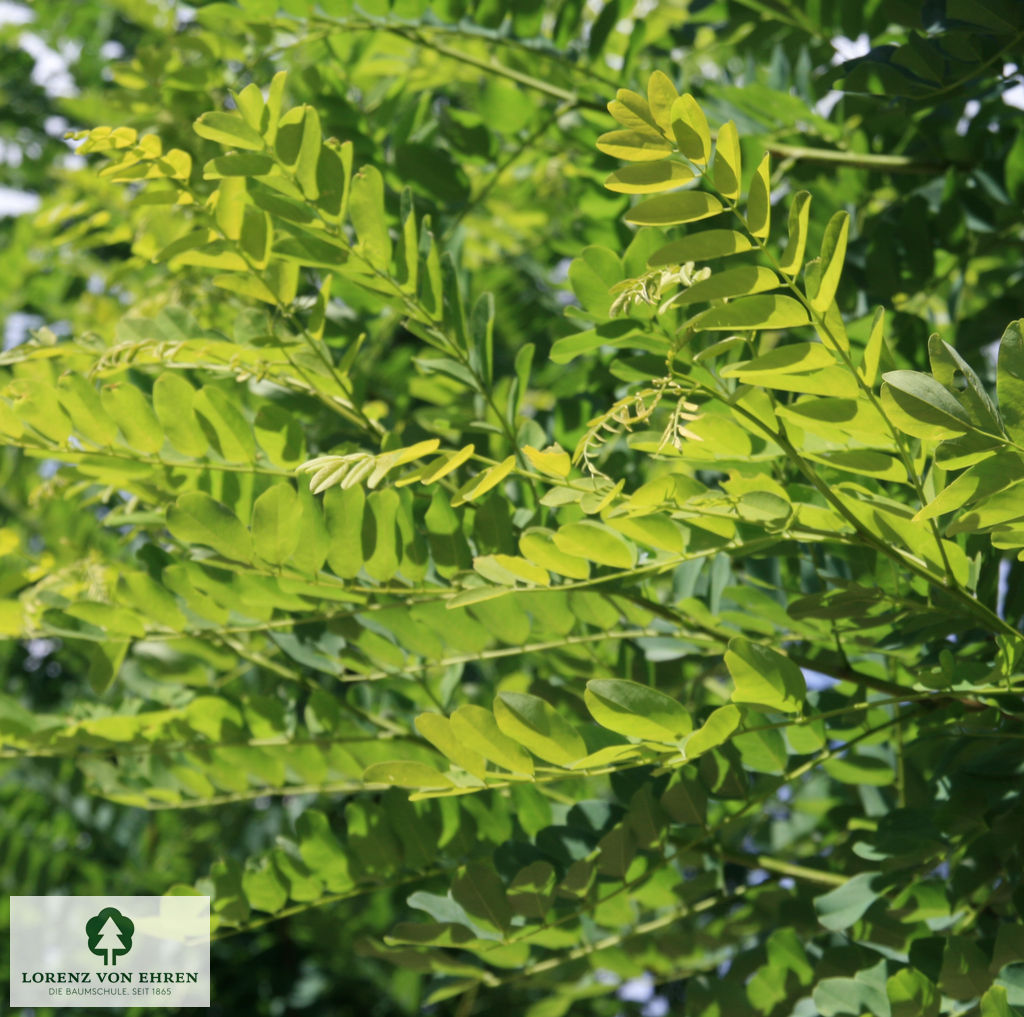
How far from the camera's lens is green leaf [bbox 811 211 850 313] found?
17.3 inches

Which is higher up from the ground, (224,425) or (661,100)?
(661,100)

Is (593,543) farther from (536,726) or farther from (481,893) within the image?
(481,893)

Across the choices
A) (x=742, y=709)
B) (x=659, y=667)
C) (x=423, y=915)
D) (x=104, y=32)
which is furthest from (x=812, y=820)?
(x=104, y=32)

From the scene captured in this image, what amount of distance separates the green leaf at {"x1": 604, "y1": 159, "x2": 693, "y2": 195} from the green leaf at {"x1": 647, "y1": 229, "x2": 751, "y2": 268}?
0.08 ft

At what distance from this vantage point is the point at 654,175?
461mm

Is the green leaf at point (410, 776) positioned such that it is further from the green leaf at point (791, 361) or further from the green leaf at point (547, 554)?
the green leaf at point (791, 361)

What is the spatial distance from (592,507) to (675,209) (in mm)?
138

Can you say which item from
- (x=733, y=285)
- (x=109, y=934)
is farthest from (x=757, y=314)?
(x=109, y=934)

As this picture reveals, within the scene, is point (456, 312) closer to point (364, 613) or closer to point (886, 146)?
point (364, 613)

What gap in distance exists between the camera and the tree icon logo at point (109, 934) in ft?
2.97

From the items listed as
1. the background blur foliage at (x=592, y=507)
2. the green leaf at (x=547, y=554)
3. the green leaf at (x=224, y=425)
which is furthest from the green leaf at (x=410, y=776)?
the green leaf at (x=224, y=425)

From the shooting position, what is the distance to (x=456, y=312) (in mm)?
668

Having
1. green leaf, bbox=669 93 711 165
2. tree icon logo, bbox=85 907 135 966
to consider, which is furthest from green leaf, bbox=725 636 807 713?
tree icon logo, bbox=85 907 135 966

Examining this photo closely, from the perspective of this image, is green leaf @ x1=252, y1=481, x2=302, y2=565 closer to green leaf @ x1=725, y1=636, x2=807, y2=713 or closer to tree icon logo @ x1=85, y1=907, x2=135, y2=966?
green leaf @ x1=725, y1=636, x2=807, y2=713
